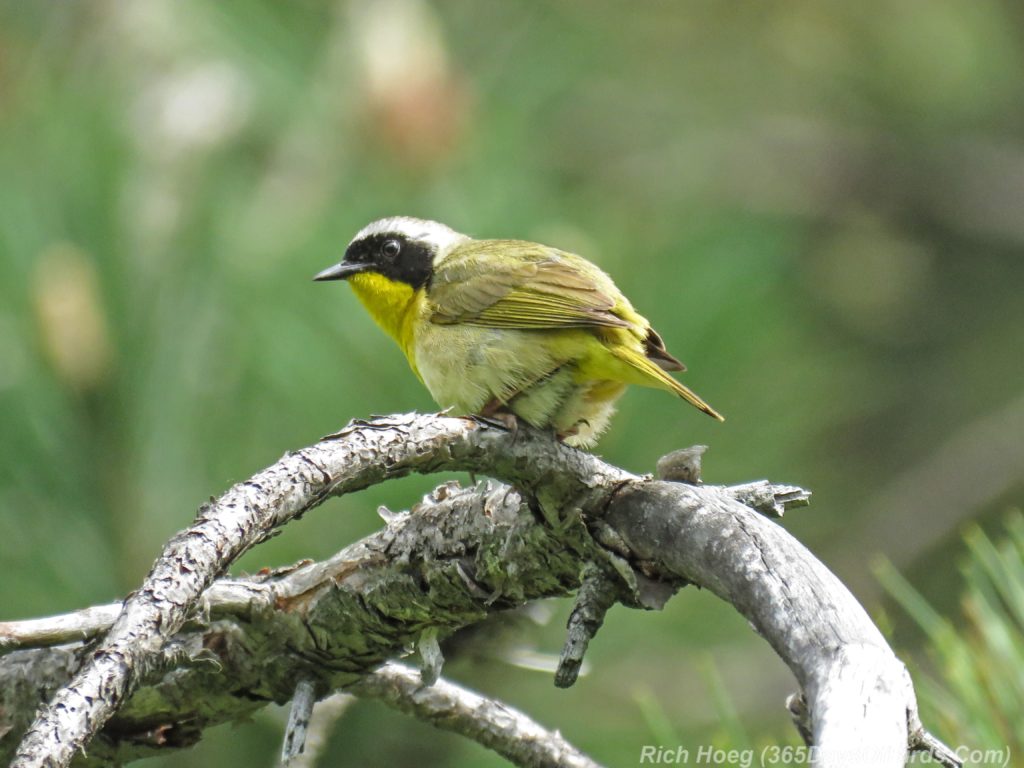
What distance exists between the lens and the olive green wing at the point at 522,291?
13.5 ft

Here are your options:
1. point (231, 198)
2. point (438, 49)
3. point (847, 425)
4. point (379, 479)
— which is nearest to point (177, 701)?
point (379, 479)

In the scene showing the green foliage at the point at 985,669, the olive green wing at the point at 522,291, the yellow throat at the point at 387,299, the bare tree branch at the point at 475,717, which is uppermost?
the olive green wing at the point at 522,291

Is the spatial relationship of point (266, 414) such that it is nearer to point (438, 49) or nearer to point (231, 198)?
point (231, 198)

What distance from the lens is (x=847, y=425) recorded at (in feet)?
23.5

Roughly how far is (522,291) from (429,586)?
2206 millimetres

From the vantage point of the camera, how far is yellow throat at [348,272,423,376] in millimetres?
4914

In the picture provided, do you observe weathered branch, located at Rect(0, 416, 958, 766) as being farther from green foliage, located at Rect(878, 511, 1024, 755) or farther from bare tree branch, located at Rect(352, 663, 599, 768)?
green foliage, located at Rect(878, 511, 1024, 755)

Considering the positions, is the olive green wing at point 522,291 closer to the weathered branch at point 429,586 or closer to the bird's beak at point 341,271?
the bird's beak at point 341,271

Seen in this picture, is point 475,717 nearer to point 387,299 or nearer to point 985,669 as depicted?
point 985,669

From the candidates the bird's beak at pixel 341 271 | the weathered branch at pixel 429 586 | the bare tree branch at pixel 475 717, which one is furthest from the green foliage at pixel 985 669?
the bird's beak at pixel 341 271

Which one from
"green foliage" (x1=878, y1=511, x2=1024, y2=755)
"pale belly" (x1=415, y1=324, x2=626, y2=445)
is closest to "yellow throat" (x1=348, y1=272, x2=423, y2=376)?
"pale belly" (x1=415, y1=324, x2=626, y2=445)

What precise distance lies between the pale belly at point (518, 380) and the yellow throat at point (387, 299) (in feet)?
1.73

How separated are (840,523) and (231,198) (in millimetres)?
3228

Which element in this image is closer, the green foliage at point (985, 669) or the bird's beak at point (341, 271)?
the green foliage at point (985, 669)
